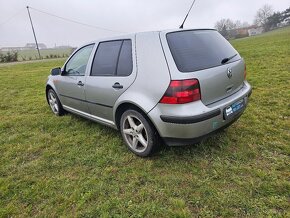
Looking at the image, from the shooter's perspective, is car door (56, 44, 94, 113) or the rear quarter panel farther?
car door (56, 44, 94, 113)

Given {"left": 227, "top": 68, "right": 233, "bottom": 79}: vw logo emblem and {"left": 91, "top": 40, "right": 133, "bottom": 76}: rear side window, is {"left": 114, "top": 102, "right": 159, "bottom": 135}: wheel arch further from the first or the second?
{"left": 227, "top": 68, "right": 233, "bottom": 79}: vw logo emblem

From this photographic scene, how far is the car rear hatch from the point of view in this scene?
2.58 metres

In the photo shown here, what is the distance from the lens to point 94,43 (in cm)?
372

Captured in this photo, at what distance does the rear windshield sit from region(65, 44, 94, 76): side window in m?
1.58

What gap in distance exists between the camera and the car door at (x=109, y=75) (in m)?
3.04

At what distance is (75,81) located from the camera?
156 inches

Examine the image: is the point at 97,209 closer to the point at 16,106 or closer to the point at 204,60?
the point at 204,60

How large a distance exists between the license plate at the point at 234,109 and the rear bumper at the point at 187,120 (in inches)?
2.3

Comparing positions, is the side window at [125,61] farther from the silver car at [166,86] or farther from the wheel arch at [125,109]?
the wheel arch at [125,109]

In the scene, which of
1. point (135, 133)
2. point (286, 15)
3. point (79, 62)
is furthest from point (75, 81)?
point (286, 15)

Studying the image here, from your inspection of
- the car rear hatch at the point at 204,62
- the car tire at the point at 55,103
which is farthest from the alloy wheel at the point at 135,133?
the car tire at the point at 55,103

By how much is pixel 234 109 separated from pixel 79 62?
102 inches

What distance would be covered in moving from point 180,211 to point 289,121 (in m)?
2.58

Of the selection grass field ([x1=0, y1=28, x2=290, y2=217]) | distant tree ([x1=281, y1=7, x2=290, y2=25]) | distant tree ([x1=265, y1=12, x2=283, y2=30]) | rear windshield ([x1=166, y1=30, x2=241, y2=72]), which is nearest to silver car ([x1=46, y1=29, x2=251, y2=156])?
rear windshield ([x1=166, y1=30, x2=241, y2=72])
